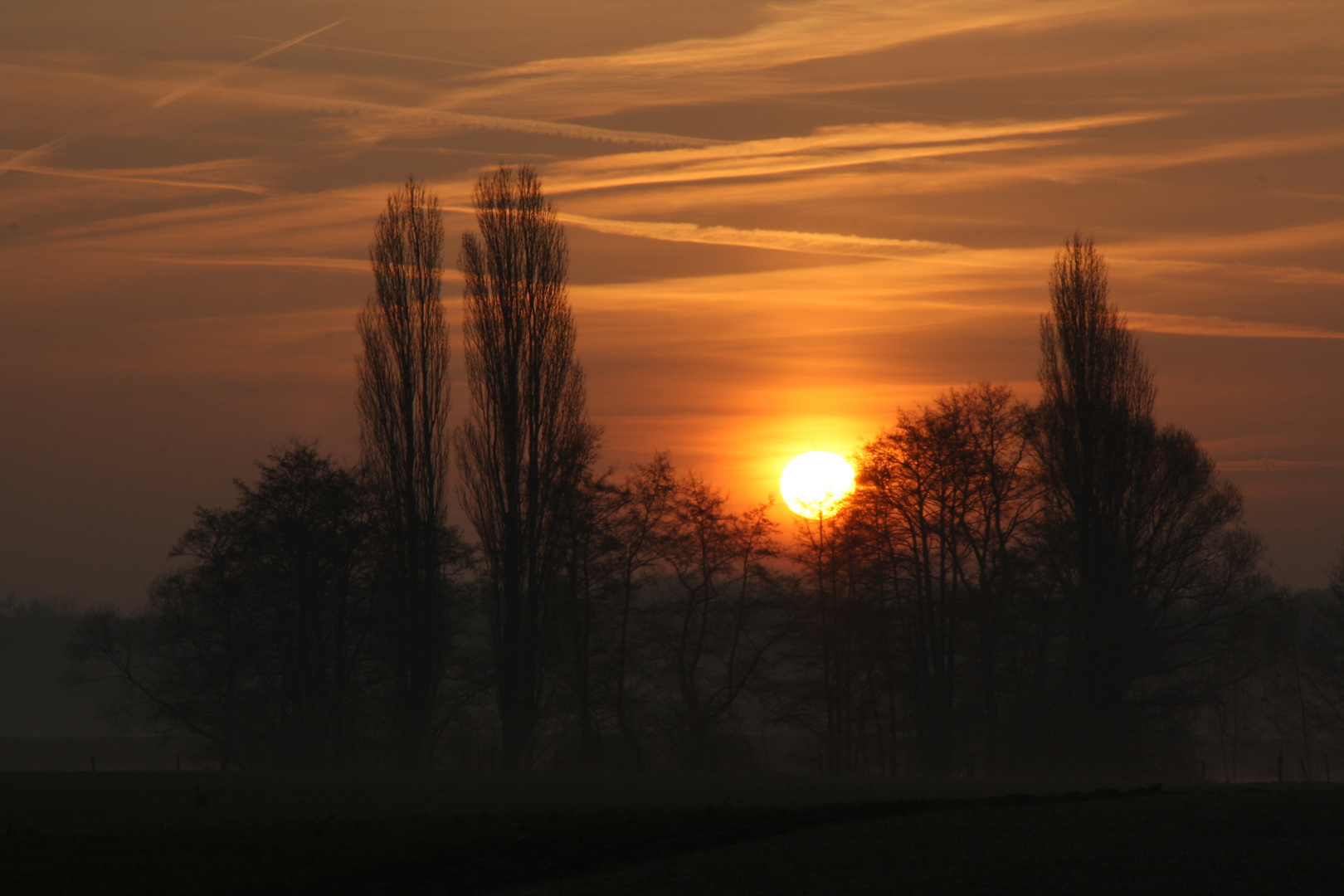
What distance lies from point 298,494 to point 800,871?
33.6 metres

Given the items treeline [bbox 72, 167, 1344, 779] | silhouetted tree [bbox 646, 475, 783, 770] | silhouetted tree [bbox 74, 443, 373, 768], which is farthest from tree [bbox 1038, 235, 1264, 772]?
silhouetted tree [bbox 74, 443, 373, 768]

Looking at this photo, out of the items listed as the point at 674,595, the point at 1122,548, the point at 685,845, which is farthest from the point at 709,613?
the point at 685,845

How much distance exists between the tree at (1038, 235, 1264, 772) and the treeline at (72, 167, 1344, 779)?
0.11m

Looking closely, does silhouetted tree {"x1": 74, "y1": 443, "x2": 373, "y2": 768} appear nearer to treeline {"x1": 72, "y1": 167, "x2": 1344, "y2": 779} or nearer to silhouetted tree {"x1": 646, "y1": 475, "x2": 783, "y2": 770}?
treeline {"x1": 72, "y1": 167, "x2": 1344, "y2": 779}

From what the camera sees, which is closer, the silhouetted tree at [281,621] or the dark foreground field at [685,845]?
the dark foreground field at [685,845]

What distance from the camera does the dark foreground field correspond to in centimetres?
1588

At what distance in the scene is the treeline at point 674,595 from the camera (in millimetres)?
43375

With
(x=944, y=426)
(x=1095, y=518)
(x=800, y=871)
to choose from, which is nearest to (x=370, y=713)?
(x=944, y=426)

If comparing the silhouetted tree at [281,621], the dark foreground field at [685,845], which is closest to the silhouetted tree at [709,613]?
the silhouetted tree at [281,621]

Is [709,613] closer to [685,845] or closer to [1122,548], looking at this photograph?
[1122,548]

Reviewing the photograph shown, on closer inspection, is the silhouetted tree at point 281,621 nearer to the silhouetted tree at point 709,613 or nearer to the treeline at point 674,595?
the treeline at point 674,595

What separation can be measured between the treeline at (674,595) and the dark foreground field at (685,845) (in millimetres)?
18437

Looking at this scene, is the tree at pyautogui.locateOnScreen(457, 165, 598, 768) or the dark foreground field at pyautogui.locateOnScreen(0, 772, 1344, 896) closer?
the dark foreground field at pyautogui.locateOnScreen(0, 772, 1344, 896)

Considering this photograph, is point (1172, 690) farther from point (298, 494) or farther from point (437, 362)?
point (298, 494)
